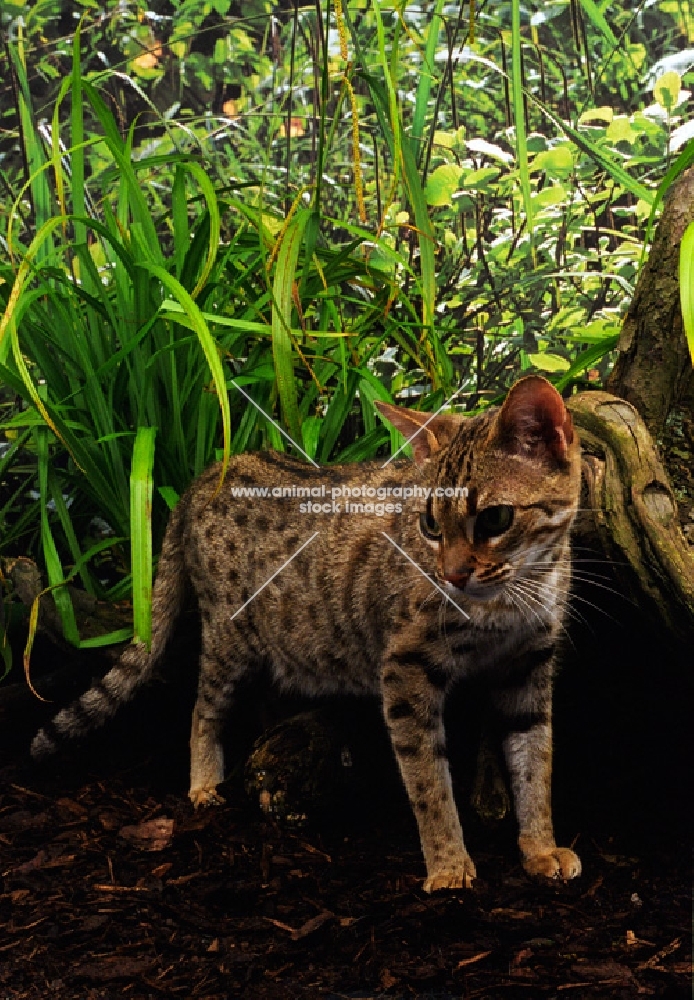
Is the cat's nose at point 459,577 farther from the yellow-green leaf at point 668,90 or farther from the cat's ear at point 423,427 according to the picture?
the yellow-green leaf at point 668,90

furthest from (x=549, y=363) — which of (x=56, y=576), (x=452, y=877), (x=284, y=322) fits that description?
(x=452, y=877)

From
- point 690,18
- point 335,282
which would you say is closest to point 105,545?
point 335,282

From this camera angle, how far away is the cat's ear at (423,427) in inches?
95.0

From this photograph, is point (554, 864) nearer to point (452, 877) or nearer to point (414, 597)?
point (452, 877)

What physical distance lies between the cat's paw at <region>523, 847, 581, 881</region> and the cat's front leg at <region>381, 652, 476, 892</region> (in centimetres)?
16

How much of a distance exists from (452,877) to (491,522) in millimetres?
853

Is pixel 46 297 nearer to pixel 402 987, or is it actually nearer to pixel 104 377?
pixel 104 377

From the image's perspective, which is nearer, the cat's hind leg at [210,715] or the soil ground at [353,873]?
the soil ground at [353,873]

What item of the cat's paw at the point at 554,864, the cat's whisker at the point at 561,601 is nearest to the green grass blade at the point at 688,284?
the cat's whisker at the point at 561,601

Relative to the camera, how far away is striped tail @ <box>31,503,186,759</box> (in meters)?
2.96

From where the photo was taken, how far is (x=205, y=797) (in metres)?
2.89

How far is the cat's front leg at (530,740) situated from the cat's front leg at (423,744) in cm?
22

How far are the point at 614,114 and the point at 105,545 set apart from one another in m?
2.99

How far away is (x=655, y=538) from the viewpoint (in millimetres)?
2258
